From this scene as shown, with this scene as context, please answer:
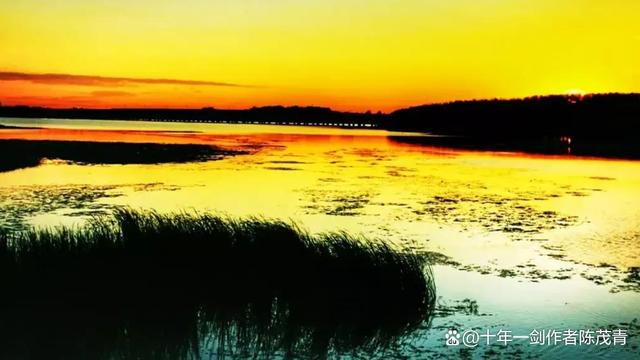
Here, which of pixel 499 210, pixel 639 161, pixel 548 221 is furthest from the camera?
pixel 639 161

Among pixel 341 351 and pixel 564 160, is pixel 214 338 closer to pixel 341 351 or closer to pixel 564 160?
pixel 341 351

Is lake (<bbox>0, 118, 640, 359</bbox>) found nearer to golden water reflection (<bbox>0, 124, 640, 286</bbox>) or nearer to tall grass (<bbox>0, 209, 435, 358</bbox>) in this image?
golden water reflection (<bbox>0, 124, 640, 286</bbox>)

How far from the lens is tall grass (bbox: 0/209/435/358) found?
7613mm

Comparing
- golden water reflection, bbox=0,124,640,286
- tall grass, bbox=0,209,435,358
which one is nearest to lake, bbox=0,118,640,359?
golden water reflection, bbox=0,124,640,286

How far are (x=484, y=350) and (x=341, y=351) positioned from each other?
1806mm

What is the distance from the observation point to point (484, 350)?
8.33 metres

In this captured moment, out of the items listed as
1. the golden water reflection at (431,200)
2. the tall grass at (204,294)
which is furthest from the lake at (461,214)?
the tall grass at (204,294)

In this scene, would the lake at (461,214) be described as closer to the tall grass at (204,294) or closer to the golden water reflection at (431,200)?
the golden water reflection at (431,200)

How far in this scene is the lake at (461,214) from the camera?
10.0m

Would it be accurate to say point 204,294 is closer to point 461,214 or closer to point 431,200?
point 461,214

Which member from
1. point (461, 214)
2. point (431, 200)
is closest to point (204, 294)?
point (461, 214)

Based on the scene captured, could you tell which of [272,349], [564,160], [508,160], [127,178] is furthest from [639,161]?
[272,349]

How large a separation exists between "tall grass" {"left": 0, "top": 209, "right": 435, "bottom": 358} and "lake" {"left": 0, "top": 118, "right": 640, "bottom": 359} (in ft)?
2.38

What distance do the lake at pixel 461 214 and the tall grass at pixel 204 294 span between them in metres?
0.73
